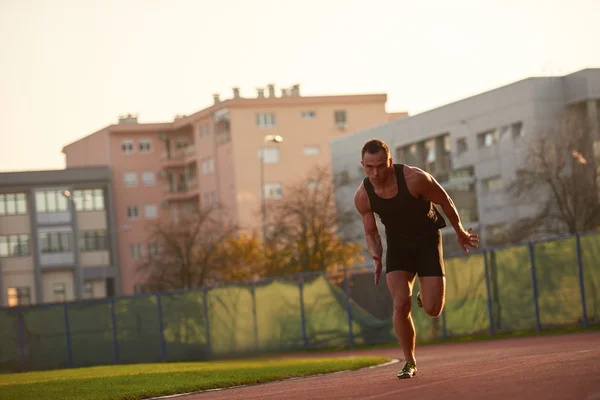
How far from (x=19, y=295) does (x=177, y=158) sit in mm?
22776

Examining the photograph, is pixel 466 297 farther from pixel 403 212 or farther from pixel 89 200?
pixel 89 200

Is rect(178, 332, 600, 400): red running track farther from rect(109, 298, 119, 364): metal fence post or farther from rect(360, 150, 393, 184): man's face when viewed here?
rect(109, 298, 119, 364): metal fence post

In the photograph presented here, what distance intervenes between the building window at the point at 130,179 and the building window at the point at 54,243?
1344 cm

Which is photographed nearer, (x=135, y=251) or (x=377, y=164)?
(x=377, y=164)

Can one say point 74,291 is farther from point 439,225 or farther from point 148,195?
point 439,225

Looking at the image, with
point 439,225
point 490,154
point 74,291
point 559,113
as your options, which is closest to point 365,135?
point 490,154

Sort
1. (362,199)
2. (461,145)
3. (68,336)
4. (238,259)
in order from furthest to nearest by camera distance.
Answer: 1. (461,145)
2. (238,259)
3. (68,336)
4. (362,199)

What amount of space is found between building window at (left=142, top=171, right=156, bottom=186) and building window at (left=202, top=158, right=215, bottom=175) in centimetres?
724

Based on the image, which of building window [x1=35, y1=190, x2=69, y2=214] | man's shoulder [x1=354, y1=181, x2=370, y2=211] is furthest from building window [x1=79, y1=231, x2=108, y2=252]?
man's shoulder [x1=354, y1=181, x2=370, y2=211]

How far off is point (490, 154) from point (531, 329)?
50043mm

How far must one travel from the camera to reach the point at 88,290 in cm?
11044

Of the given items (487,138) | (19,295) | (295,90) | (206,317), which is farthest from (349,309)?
(295,90)

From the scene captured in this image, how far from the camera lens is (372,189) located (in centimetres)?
1273

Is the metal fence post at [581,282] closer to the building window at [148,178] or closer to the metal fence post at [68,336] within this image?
the metal fence post at [68,336]
